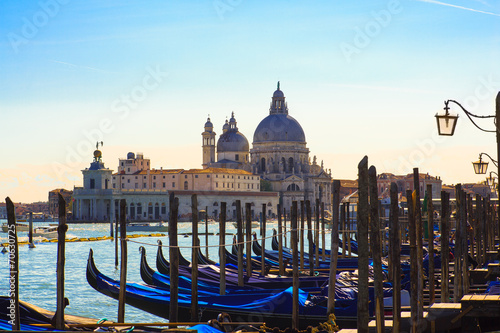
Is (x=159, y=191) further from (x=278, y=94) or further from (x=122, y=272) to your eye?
(x=122, y=272)

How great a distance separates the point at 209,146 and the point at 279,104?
963cm

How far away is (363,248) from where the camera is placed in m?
7.46

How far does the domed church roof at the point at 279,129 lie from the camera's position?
8338 cm

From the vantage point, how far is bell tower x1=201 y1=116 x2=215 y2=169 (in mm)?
90250

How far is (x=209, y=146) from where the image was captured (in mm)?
90188

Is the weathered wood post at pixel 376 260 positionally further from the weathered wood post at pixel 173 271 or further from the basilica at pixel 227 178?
the basilica at pixel 227 178

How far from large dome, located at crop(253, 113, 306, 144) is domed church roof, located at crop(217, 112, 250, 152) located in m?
2.72

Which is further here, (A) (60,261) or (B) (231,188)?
(B) (231,188)

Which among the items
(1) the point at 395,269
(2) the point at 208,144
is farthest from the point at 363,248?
(2) the point at 208,144

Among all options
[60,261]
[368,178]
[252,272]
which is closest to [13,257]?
[60,261]

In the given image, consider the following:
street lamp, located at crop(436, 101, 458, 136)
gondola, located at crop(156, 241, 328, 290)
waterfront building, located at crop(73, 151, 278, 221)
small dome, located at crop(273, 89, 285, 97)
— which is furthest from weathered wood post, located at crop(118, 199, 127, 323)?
small dome, located at crop(273, 89, 285, 97)

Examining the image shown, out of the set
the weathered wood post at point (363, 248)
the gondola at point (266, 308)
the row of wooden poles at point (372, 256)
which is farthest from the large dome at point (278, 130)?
the weathered wood post at point (363, 248)

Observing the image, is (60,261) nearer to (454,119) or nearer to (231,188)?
(454,119)

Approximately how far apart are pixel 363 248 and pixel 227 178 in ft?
223
